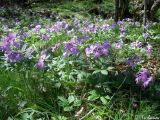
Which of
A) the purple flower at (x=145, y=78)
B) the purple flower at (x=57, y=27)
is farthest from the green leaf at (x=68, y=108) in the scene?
the purple flower at (x=57, y=27)

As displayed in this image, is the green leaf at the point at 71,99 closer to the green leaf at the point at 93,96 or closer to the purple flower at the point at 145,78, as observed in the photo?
the green leaf at the point at 93,96

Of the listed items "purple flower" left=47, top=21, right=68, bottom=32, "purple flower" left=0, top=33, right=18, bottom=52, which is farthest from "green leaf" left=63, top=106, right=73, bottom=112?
"purple flower" left=47, top=21, right=68, bottom=32

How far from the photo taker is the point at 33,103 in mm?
2859

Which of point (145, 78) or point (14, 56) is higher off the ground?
point (14, 56)

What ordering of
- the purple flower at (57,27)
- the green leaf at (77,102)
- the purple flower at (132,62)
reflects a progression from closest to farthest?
the green leaf at (77,102), the purple flower at (132,62), the purple flower at (57,27)

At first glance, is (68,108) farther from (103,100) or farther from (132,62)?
(132,62)

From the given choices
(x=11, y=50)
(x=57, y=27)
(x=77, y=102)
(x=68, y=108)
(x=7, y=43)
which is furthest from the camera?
(x=57, y=27)

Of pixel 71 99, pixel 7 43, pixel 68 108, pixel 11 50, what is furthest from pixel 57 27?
pixel 68 108

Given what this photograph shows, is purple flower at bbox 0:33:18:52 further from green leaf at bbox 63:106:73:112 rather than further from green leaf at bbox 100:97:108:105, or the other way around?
green leaf at bbox 100:97:108:105

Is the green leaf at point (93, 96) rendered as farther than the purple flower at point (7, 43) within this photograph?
No

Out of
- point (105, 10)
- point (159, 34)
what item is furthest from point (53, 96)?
point (105, 10)

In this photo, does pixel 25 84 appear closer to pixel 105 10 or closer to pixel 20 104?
pixel 20 104

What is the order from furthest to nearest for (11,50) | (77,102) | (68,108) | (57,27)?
(57,27) < (11,50) < (77,102) < (68,108)

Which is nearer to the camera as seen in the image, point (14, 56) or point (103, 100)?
point (103, 100)
